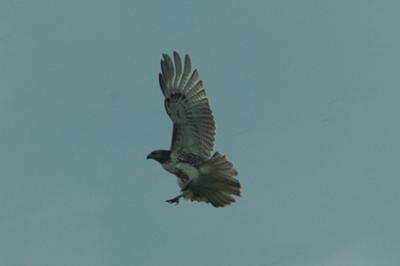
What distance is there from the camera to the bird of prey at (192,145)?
941 inches

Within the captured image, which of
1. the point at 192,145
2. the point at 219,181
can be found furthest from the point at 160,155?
the point at 219,181

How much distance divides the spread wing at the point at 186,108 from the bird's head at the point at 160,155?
21 centimetres

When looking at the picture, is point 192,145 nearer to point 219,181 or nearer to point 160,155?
point 160,155

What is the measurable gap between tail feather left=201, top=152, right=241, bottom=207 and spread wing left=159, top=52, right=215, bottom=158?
36.3 inches

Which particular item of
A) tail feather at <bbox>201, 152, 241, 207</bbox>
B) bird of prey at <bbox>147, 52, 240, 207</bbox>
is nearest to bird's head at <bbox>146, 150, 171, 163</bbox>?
bird of prey at <bbox>147, 52, 240, 207</bbox>

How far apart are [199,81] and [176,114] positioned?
43.6 inches

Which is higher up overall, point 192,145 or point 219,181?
point 192,145

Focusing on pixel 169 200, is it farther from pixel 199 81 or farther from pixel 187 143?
pixel 199 81

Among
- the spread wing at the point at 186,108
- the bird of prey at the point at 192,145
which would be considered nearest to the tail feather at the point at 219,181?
the bird of prey at the point at 192,145

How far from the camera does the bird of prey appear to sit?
23.9m

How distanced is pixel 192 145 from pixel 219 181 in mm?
1662

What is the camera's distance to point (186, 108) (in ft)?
84.0

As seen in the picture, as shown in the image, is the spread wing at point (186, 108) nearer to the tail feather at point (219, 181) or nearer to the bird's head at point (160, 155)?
the bird's head at point (160, 155)

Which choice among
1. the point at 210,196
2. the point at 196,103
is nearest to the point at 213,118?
the point at 196,103
